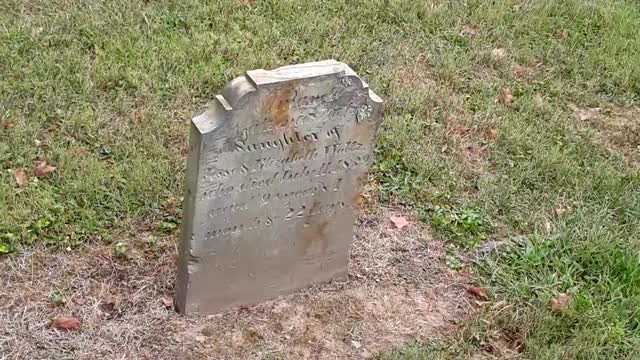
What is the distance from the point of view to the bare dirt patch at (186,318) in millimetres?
3473

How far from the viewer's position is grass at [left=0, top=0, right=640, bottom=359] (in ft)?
13.1

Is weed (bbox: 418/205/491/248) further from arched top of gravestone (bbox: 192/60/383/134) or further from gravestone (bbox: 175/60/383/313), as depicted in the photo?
arched top of gravestone (bbox: 192/60/383/134)

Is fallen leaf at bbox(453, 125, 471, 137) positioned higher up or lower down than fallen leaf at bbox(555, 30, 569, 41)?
lower down

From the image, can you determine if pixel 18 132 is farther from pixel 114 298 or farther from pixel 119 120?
pixel 114 298

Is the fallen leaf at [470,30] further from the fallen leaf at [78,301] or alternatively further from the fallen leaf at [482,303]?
the fallen leaf at [78,301]

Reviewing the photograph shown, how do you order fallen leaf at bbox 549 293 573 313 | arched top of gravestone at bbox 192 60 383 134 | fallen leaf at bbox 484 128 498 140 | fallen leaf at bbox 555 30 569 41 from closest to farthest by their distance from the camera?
arched top of gravestone at bbox 192 60 383 134 → fallen leaf at bbox 549 293 573 313 → fallen leaf at bbox 484 128 498 140 → fallen leaf at bbox 555 30 569 41

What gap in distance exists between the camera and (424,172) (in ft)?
15.7

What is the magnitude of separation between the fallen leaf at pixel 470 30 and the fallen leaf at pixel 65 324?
4.14 metres

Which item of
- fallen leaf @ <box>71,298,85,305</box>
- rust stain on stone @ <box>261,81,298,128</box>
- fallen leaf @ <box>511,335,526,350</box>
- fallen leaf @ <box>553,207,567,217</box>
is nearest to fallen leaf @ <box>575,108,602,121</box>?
fallen leaf @ <box>553,207,567,217</box>

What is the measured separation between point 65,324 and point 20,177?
3.62ft

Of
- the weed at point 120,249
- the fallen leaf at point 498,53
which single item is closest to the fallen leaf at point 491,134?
the fallen leaf at point 498,53

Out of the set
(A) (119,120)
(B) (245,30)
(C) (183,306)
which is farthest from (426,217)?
(B) (245,30)

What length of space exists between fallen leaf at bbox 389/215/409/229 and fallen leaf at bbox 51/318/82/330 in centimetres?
174

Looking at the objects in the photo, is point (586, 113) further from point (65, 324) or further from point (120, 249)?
point (65, 324)
